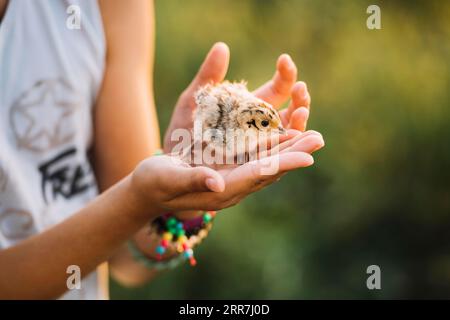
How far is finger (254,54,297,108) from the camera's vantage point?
4.37 ft

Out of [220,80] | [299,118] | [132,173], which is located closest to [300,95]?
[299,118]

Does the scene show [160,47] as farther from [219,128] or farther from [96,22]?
[219,128]

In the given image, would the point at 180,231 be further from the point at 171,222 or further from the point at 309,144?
the point at 309,144

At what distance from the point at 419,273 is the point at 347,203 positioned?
0.50 m

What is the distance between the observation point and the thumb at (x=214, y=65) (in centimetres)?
134

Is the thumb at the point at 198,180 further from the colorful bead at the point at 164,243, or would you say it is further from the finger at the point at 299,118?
the colorful bead at the point at 164,243

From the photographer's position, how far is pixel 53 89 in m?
1.41

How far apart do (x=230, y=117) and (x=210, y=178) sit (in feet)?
1.08

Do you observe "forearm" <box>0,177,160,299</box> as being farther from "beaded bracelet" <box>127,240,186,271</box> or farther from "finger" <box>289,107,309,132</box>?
"finger" <box>289,107,309,132</box>

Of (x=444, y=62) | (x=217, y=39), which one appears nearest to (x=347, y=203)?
(x=444, y=62)

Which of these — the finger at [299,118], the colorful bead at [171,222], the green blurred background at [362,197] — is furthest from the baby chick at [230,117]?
the green blurred background at [362,197]

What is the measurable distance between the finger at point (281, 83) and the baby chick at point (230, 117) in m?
0.11

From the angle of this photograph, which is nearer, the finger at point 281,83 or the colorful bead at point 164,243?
the finger at point 281,83

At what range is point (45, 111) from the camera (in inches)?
55.2
